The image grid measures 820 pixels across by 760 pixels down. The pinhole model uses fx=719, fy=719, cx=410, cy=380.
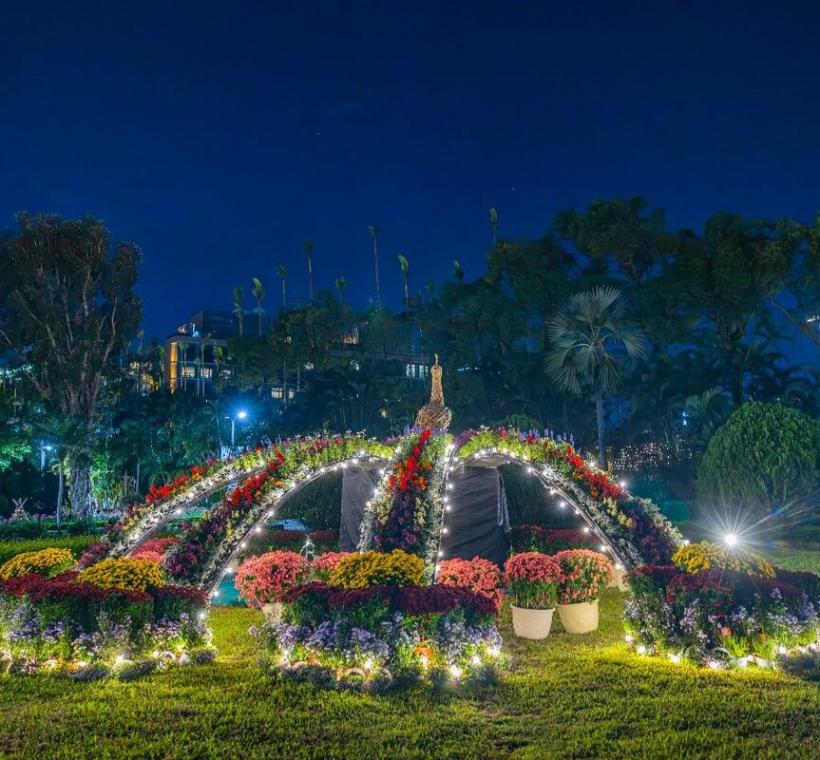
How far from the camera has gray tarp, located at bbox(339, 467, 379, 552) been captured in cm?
1595

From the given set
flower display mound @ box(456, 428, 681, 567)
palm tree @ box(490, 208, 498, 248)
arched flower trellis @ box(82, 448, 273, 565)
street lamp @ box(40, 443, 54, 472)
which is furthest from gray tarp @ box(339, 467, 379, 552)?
palm tree @ box(490, 208, 498, 248)

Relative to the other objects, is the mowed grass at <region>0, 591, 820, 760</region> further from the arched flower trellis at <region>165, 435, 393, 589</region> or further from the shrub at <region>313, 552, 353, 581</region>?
the shrub at <region>313, 552, 353, 581</region>

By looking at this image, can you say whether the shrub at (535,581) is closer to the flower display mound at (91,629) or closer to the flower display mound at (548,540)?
the flower display mound at (91,629)

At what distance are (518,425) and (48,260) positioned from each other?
851 inches

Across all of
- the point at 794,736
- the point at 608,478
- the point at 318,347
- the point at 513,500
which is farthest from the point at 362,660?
the point at 318,347

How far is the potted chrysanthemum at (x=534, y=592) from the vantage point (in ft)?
32.4

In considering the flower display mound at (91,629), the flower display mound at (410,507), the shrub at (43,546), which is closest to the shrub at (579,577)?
the flower display mound at (410,507)

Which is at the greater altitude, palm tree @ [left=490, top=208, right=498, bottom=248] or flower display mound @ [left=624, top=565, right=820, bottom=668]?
palm tree @ [left=490, top=208, right=498, bottom=248]

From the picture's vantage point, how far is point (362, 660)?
721cm

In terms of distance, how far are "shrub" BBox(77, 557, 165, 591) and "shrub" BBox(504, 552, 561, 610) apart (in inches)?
185

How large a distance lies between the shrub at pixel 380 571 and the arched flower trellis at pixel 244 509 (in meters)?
2.23

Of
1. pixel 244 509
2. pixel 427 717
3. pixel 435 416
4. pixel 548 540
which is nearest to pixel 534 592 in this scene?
pixel 435 416

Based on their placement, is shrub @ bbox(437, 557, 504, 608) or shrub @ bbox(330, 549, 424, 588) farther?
shrub @ bbox(437, 557, 504, 608)

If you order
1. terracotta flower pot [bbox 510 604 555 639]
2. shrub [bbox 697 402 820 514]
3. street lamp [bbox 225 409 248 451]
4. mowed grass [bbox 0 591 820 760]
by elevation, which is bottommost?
mowed grass [bbox 0 591 820 760]
